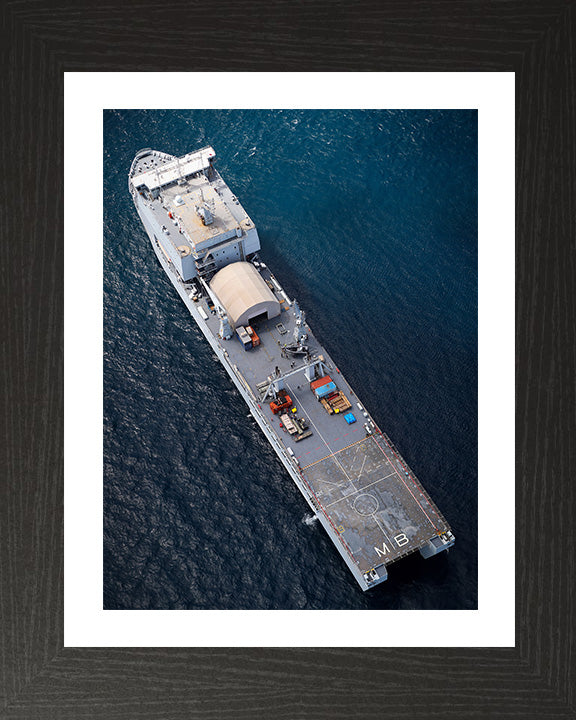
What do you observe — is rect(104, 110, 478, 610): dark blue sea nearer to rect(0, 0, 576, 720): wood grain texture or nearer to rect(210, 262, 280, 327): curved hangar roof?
rect(210, 262, 280, 327): curved hangar roof

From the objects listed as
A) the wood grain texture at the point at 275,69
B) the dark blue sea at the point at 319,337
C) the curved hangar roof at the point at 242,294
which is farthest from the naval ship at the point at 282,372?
the wood grain texture at the point at 275,69

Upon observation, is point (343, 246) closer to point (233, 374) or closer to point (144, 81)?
point (233, 374)

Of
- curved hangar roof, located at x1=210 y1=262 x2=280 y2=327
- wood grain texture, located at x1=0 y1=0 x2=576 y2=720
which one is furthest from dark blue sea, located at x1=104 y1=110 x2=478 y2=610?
wood grain texture, located at x1=0 y1=0 x2=576 y2=720

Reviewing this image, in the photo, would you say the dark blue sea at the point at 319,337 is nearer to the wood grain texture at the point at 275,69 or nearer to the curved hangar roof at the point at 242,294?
the curved hangar roof at the point at 242,294

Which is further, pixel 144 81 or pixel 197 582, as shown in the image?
pixel 197 582

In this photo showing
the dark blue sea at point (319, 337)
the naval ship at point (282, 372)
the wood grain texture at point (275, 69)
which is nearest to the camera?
the wood grain texture at point (275, 69)

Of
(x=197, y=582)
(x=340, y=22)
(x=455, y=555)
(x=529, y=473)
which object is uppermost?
(x=340, y=22)

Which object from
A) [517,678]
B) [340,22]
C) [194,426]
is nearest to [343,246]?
[194,426]
